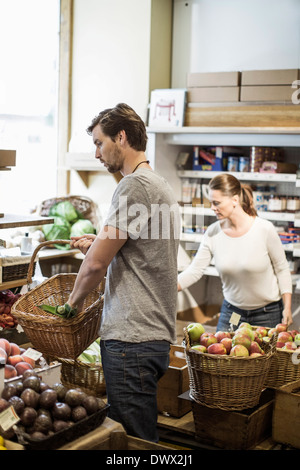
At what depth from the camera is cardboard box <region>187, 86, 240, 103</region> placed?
477cm

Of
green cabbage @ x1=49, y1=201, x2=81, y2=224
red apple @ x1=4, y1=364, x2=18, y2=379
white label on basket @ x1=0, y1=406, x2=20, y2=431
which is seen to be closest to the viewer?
white label on basket @ x1=0, y1=406, x2=20, y2=431

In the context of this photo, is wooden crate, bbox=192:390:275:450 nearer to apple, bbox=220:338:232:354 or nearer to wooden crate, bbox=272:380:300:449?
wooden crate, bbox=272:380:300:449

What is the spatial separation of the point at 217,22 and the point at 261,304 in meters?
2.80

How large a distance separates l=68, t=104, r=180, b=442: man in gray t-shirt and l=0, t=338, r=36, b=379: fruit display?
391 millimetres

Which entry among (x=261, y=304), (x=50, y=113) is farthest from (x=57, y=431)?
(x=50, y=113)

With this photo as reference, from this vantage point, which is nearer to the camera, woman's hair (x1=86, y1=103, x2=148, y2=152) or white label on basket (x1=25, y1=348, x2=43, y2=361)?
woman's hair (x1=86, y1=103, x2=148, y2=152)

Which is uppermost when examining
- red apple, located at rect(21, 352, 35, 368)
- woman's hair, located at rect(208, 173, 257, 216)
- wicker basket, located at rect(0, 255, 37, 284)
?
woman's hair, located at rect(208, 173, 257, 216)

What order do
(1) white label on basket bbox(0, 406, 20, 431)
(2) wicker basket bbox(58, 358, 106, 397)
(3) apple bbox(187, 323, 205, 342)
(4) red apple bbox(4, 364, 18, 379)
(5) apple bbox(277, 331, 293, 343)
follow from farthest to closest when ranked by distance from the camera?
(2) wicker basket bbox(58, 358, 106, 397), (5) apple bbox(277, 331, 293, 343), (3) apple bbox(187, 323, 205, 342), (4) red apple bbox(4, 364, 18, 379), (1) white label on basket bbox(0, 406, 20, 431)

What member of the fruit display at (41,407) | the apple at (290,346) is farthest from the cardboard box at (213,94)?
the fruit display at (41,407)

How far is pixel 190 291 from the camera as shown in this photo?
5520mm

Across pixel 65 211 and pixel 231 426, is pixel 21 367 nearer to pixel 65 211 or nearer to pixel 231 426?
pixel 231 426

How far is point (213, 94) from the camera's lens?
4852 millimetres

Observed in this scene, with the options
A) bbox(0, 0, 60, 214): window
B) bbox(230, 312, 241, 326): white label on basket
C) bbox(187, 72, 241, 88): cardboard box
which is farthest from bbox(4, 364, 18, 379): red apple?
bbox(187, 72, 241, 88): cardboard box

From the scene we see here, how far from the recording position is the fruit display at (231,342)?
2.75m
